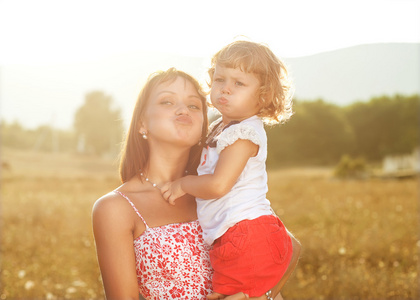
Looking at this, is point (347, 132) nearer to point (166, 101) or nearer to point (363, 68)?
point (363, 68)

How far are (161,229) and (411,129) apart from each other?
16859 millimetres

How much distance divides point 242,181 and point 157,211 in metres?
0.58

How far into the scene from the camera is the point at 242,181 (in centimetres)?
272

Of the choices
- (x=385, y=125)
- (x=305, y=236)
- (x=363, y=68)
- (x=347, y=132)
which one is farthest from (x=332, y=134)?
(x=305, y=236)

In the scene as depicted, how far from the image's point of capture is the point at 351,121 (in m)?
18.4

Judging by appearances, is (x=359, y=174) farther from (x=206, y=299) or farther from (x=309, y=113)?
(x=206, y=299)

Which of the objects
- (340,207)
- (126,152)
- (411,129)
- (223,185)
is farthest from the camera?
(411,129)

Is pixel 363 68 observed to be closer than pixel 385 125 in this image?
Yes

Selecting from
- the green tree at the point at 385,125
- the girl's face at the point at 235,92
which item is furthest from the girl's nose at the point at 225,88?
the green tree at the point at 385,125

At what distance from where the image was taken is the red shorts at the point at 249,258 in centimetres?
264

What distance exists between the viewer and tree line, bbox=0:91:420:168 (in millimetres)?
17047

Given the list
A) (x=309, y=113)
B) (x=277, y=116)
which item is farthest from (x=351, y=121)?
(x=277, y=116)

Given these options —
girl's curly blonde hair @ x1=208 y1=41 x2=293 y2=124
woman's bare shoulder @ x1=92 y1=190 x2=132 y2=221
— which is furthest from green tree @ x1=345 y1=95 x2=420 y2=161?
woman's bare shoulder @ x1=92 y1=190 x2=132 y2=221

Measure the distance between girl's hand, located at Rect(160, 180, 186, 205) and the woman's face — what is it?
0.25m
